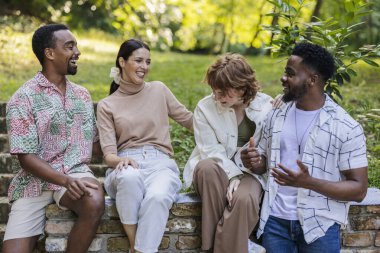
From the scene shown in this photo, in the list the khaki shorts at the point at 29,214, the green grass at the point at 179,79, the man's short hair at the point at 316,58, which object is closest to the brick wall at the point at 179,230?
the khaki shorts at the point at 29,214

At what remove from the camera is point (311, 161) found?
295 centimetres

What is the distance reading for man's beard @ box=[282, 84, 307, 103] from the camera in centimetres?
294

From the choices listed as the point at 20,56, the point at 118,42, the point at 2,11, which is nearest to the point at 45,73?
the point at 20,56

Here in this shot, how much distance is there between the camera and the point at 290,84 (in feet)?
9.67

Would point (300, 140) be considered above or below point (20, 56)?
below

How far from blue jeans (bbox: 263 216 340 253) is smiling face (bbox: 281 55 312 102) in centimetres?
70

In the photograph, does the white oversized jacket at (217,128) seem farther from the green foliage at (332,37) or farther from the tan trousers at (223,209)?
the green foliage at (332,37)

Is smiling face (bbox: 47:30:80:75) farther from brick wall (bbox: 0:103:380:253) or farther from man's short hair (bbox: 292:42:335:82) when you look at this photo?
man's short hair (bbox: 292:42:335:82)

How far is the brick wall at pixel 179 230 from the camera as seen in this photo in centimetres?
323

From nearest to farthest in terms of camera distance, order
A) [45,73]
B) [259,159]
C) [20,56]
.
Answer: [259,159] → [45,73] → [20,56]

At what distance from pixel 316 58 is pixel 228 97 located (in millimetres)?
603

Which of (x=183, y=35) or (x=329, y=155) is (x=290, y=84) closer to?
(x=329, y=155)

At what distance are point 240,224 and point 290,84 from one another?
2.74 feet

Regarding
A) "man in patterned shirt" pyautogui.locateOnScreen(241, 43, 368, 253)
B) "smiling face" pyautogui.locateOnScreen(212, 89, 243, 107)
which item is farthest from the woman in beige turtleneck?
"man in patterned shirt" pyautogui.locateOnScreen(241, 43, 368, 253)
